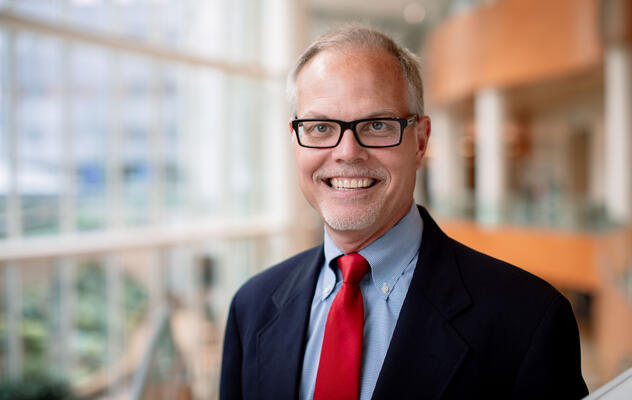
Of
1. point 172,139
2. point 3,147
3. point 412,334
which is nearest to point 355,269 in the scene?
point 412,334

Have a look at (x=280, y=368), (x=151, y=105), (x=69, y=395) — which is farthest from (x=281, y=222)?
(x=280, y=368)

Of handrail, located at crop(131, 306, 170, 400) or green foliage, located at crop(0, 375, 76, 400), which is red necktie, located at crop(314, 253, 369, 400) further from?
green foliage, located at crop(0, 375, 76, 400)

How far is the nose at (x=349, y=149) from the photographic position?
1.18m

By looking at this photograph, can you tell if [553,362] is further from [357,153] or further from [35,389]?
[35,389]

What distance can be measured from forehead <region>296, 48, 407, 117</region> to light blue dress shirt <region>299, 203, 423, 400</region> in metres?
0.30

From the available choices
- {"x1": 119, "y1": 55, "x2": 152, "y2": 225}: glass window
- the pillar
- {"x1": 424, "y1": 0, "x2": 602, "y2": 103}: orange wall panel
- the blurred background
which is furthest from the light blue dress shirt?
the pillar

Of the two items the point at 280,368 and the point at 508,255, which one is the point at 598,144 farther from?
the point at 280,368

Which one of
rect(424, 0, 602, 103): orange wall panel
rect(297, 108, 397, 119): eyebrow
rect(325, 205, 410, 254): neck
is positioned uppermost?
rect(424, 0, 602, 103): orange wall panel

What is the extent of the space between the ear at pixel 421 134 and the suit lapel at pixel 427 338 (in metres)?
0.25

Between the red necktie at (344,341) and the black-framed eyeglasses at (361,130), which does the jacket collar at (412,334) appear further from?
the black-framed eyeglasses at (361,130)

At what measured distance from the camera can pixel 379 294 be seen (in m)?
1.29

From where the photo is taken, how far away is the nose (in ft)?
3.87

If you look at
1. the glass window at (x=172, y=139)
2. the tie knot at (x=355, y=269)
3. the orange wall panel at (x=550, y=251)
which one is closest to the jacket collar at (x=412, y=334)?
the tie knot at (x=355, y=269)

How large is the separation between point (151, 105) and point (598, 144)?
690 inches
